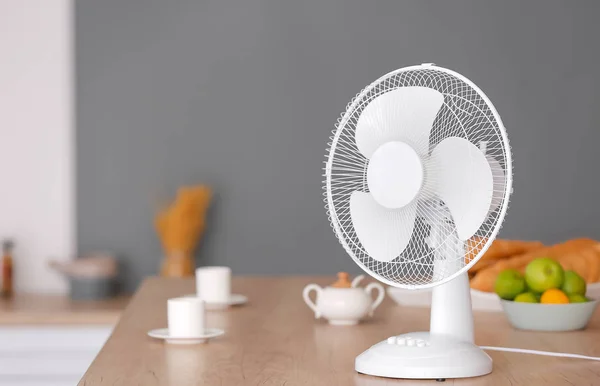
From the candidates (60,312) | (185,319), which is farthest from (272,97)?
(185,319)

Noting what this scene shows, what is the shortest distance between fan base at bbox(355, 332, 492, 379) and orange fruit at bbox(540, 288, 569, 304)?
1.53ft

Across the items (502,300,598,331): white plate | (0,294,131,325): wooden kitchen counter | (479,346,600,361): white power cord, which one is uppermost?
(502,300,598,331): white plate

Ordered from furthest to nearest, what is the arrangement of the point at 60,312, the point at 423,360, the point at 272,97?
1. the point at 272,97
2. the point at 60,312
3. the point at 423,360

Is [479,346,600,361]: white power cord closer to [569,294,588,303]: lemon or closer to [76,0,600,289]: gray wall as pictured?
[569,294,588,303]: lemon

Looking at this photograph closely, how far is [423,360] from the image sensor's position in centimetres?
147

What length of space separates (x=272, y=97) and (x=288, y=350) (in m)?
2.54

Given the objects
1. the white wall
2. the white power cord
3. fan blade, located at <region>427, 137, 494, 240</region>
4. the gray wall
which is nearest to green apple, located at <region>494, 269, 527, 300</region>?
the white power cord

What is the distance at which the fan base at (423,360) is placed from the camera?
1462 mm

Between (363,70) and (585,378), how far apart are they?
9.16ft

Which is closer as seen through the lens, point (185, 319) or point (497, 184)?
point (497, 184)

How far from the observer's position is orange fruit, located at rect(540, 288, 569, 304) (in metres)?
1.93

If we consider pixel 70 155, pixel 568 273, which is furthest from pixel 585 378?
pixel 70 155

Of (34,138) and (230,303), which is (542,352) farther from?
(34,138)

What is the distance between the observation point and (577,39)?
4152mm
